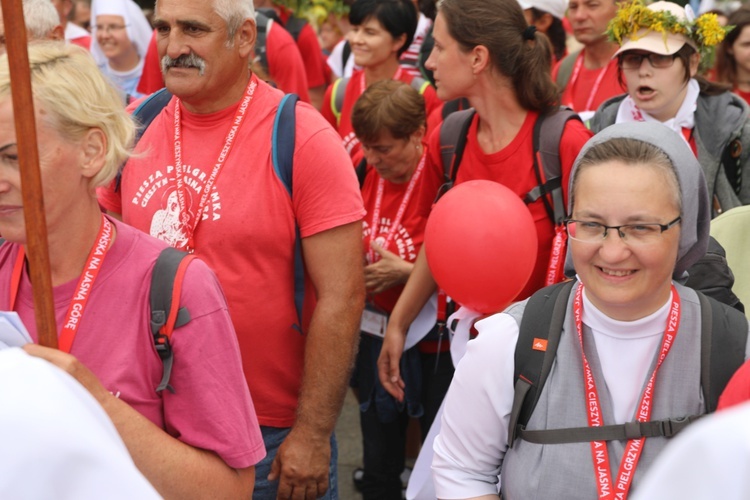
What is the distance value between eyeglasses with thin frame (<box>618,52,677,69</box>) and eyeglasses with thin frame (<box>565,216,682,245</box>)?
217cm

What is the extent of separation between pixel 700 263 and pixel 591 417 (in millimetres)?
749

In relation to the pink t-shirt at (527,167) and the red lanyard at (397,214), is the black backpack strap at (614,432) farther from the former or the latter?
the red lanyard at (397,214)

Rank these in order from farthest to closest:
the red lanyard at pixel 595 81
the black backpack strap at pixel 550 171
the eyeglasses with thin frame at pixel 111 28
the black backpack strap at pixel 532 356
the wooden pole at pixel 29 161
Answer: the eyeglasses with thin frame at pixel 111 28 < the red lanyard at pixel 595 81 < the black backpack strap at pixel 550 171 < the black backpack strap at pixel 532 356 < the wooden pole at pixel 29 161

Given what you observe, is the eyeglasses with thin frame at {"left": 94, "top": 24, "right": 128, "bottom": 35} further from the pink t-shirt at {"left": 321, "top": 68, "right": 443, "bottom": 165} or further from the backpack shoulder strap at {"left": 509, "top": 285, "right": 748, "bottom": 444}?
the backpack shoulder strap at {"left": 509, "top": 285, "right": 748, "bottom": 444}

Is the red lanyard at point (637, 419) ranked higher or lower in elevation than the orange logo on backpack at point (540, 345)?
lower

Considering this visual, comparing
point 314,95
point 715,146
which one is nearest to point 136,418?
point 715,146

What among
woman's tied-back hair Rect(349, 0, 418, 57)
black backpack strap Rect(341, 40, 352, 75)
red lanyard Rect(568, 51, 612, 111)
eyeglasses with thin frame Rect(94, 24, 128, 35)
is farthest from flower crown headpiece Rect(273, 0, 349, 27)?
red lanyard Rect(568, 51, 612, 111)

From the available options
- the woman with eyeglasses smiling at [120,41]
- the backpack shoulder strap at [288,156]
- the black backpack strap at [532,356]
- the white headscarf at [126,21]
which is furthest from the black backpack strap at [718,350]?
the white headscarf at [126,21]

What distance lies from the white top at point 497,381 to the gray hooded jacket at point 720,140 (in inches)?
73.5

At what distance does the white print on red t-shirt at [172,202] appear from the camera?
3227mm

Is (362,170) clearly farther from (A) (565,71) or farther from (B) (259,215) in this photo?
(A) (565,71)

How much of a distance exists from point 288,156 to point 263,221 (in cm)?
23

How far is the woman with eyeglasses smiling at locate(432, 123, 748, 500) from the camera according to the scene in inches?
96.1

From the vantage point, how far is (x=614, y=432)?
2.43m
